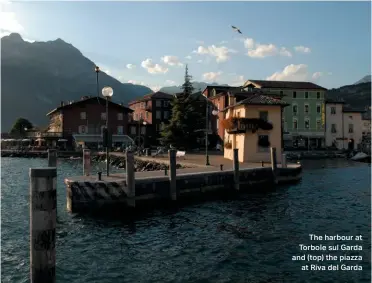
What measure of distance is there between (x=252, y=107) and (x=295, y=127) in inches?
1676

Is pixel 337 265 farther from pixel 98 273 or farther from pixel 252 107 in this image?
pixel 252 107

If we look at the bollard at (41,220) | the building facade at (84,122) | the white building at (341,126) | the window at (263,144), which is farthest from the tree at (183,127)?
the bollard at (41,220)

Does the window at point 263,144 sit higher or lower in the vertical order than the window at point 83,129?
lower

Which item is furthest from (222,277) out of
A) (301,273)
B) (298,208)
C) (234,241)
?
(298,208)

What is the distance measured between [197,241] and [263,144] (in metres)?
24.8

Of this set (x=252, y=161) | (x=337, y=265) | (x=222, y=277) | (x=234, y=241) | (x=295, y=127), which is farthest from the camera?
(x=295, y=127)

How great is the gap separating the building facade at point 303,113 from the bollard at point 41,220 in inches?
2862

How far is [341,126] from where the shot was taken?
7900cm

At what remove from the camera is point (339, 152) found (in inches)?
2719

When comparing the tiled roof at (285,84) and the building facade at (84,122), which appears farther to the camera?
the tiled roof at (285,84)

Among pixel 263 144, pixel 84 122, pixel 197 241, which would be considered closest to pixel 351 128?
pixel 263 144

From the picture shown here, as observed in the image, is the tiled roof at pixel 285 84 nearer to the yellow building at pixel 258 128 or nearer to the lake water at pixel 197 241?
the yellow building at pixel 258 128

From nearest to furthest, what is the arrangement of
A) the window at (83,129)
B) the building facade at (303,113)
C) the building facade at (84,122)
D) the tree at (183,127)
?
the tree at (183,127), the building facade at (84,122), the window at (83,129), the building facade at (303,113)

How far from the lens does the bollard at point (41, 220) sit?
5898mm
